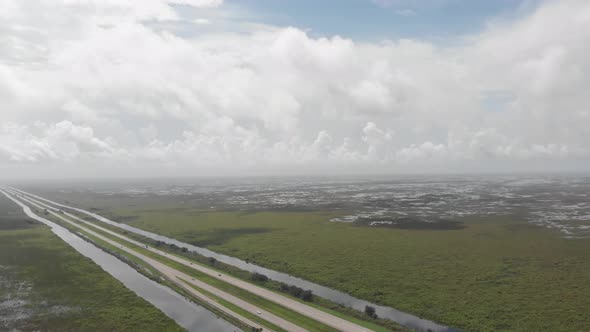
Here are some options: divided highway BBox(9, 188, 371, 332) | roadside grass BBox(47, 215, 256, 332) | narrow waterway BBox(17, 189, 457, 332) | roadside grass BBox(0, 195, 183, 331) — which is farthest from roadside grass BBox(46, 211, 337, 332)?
roadside grass BBox(0, 195, 183, 331)

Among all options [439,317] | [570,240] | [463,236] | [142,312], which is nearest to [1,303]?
[142,312]

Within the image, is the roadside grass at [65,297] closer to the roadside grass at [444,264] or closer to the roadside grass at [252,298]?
the roadside grass at [252,298]

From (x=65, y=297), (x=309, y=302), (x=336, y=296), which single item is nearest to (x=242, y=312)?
(x=309, y=302)

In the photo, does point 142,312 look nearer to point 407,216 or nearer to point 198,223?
point 198,223

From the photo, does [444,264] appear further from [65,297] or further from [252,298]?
[65,297]

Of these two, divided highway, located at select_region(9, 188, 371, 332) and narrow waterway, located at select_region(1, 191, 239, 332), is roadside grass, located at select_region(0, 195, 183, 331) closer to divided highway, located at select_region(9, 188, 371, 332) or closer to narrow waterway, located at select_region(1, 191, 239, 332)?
narrow waterway, located at select_region(1, 191, 239, 332)
